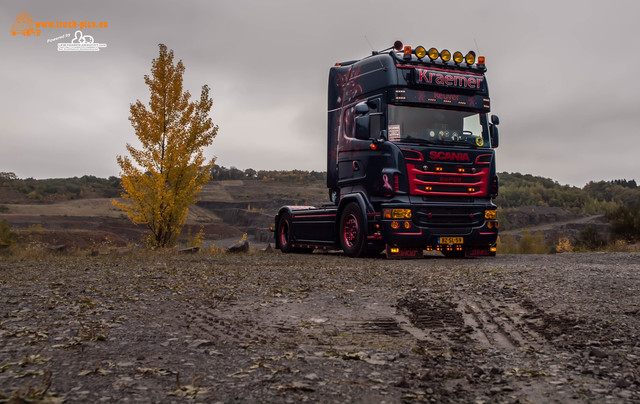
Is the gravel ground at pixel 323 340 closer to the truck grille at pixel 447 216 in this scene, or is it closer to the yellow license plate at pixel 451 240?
the truck grille at pixel 447 216

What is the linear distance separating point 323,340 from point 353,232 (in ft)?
30.3

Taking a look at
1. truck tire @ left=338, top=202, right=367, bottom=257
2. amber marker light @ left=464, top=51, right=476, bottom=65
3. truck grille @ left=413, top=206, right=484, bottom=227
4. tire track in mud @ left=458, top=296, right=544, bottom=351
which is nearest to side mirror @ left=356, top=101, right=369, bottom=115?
truck tire @ left=338, top=202, right=367, bottom=257

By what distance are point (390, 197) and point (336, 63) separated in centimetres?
503

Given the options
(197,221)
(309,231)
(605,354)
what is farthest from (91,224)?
(605,354)

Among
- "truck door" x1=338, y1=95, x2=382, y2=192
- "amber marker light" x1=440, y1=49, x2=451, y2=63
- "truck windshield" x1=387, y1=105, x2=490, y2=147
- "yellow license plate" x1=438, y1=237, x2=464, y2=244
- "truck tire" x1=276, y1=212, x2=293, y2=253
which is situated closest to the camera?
"truck windshield" x1=387, y1=105, x2=490, y2=147

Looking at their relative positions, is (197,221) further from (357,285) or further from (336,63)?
(357,285)

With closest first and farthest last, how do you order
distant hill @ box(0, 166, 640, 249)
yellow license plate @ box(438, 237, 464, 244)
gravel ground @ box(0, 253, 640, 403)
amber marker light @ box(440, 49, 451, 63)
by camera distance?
gravel ground @ box(0, 253, 640, 403)
yellow license plate @ box(438, 237, 464, 244)
amber marker light @ box(440, 49, 451, 63)
distant hill @ box(0, 166, 640, 249)

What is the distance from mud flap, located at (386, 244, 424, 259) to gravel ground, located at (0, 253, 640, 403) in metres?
4.49

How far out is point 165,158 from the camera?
20.2 meters

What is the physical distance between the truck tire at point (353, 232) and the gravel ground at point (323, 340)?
5.06m

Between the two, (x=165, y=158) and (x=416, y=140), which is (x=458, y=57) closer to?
(x=416, y=140)

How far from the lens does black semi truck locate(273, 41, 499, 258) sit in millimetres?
12406

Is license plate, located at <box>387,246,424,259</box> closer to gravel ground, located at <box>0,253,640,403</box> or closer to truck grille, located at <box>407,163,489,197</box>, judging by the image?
truck grille, located at <box>407,163,489,197</box>

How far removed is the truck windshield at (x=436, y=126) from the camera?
12.6 meters
